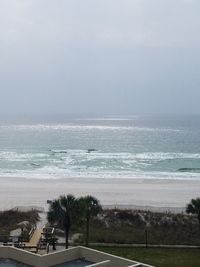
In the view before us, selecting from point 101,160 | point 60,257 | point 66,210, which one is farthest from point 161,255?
point 101,160

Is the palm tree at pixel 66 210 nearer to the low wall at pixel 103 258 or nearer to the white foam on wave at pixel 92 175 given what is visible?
the low wall at pixel 103 258

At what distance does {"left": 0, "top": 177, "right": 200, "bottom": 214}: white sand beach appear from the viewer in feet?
163

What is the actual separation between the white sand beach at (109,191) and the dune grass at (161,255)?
16384 mm

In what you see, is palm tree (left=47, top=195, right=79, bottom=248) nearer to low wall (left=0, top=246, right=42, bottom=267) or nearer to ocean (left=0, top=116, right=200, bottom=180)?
low wall (left=0, top=246, right=42, bottom=267)

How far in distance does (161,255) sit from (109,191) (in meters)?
26.9

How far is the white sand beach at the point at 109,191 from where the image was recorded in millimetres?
49531

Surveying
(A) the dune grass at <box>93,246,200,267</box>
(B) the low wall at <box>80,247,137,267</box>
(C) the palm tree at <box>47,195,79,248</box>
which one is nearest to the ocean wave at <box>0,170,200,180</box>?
(A) the dune grass at <box>93,246,200,267</box>

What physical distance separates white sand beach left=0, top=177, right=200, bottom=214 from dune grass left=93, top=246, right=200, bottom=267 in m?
16.4

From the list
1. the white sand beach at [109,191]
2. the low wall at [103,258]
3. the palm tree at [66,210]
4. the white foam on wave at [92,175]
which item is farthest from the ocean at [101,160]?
the low wall at [103,258]

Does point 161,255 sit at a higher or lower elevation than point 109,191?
lower

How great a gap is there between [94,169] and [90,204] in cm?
4608

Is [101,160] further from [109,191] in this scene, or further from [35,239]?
[35,239]

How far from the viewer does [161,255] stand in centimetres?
2905

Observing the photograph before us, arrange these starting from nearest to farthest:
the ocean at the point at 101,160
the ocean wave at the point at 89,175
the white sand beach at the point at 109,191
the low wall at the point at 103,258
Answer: the low wall at the point at 103,258
the white sand beach at the point at 109,191
the ocean wave at the point at 89,175
the ocean at the point at 101,160
